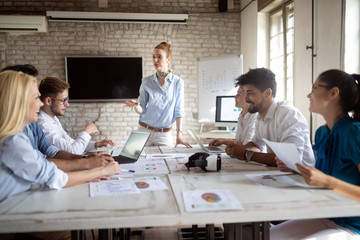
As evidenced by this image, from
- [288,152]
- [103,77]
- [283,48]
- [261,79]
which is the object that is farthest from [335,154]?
[103,77]

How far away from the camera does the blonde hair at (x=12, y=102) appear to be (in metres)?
1.28

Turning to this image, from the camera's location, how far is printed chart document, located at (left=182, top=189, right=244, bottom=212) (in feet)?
3.65

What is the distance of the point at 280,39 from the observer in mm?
4918

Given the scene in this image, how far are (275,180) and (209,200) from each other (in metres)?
0.46

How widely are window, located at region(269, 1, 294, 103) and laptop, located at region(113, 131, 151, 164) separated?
2.95 metres

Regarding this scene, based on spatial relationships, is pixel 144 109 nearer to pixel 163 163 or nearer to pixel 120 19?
pixel 163 163

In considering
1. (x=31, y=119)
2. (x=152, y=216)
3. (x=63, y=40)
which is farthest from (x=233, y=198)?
(x=63, y=40)

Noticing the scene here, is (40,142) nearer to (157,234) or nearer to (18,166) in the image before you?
(18,166)

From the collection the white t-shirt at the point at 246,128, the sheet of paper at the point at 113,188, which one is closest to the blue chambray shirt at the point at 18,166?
the sheet of paper at the point at 113,188

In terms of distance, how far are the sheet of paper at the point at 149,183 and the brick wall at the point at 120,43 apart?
410 centimetres

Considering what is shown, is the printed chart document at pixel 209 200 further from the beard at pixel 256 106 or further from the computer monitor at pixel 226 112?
the computer monitor at pixel 226 112

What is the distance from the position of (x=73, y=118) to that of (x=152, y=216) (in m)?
5.08

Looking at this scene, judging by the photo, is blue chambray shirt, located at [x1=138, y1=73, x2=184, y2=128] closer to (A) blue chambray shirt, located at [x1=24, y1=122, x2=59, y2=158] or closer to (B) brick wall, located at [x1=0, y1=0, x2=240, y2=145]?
(A) blue chambray shirt, located at [x1=24, y1=122, x2=59, y2=158]

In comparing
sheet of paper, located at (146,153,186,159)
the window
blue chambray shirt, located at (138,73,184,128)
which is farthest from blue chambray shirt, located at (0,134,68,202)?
the window
